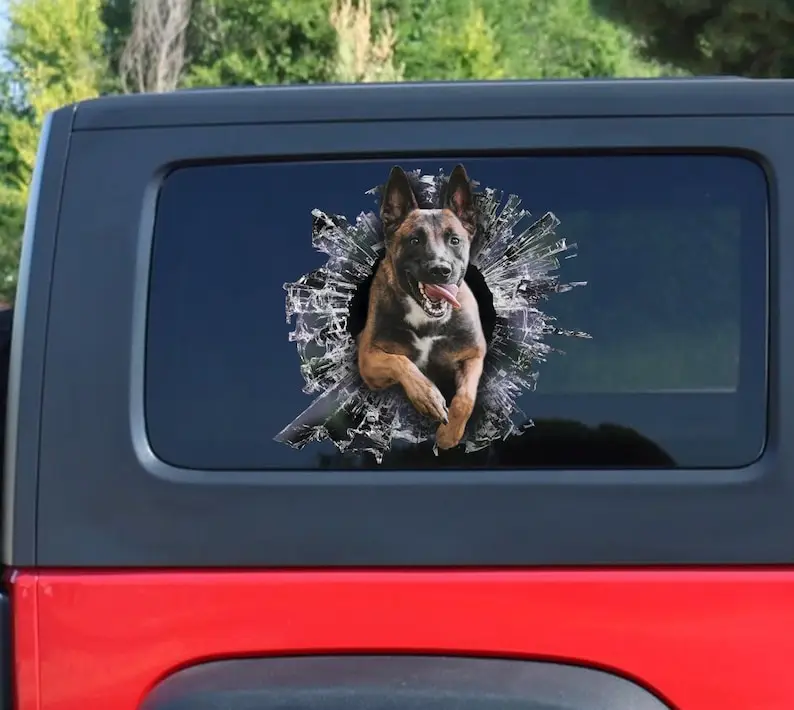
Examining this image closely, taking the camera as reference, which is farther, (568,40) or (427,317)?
(568,40)

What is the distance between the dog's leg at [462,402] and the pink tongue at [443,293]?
0.10m

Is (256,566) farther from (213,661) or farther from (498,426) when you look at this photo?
(498,426)

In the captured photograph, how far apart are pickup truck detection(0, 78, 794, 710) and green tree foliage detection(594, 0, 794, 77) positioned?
6.61 meters

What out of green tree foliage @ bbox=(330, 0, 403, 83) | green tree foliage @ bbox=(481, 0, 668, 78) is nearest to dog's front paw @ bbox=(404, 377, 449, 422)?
green tree foliage @ bbox=(330, 0, 403, 83)

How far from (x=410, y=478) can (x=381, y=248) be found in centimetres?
38

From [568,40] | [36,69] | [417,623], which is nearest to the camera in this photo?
[417,623]

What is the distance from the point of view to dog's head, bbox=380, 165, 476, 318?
5.06 ft

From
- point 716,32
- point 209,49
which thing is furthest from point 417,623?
point 209,49

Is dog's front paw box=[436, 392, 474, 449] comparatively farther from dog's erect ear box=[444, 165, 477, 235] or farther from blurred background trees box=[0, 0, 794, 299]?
blurred background trees box=[0, 0, 794, 299]

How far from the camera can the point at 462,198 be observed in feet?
5.06

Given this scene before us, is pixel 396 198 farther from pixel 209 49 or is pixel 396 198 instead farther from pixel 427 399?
pixel 209 49

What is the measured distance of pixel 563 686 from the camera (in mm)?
1438

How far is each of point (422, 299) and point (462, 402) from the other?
0.18 metres

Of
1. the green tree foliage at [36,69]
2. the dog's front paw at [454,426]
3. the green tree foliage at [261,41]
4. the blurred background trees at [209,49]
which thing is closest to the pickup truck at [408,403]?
the dog's front paw at [454,426]
